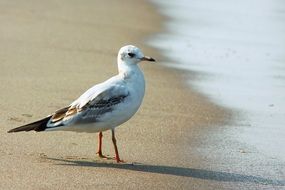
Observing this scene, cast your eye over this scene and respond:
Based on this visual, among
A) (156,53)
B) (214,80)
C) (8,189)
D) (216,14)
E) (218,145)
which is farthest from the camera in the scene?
(216,14)

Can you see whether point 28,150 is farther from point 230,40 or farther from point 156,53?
point 230,40

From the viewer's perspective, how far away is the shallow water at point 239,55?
8.03 m

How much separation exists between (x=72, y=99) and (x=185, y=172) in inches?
97.5

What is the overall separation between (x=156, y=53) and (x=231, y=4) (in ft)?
23.1

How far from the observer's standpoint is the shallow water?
8031 mm

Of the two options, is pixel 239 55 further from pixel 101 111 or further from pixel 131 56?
pixel 101 111

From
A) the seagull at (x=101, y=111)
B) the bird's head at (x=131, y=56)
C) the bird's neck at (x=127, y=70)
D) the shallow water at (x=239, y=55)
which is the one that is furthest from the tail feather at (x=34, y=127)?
the shallow water at (x=239, y=55)

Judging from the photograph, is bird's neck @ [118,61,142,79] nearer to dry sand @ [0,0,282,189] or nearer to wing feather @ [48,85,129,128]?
wing feather @ [48,85,129,128]

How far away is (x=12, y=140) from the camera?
659 centimetres

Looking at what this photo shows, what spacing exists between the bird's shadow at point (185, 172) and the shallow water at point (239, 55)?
2.58ft

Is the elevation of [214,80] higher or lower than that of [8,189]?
lower

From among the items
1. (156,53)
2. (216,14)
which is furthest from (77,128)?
(216,14)

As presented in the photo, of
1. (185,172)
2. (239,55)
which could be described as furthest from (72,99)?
(239,55)

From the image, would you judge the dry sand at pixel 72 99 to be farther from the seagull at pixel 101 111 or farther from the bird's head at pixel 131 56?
the bird's head at pixel 131 56
